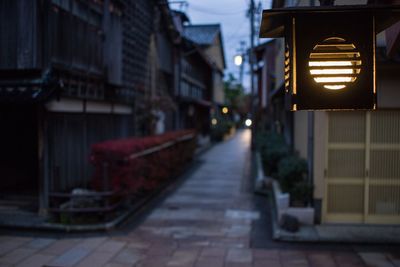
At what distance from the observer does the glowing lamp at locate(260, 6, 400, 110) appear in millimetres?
3770

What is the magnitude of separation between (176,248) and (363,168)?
4550mm

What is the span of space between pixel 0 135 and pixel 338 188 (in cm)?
965

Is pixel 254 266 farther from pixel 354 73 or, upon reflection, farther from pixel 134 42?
pixel 134 42

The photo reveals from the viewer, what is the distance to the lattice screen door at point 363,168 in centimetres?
963

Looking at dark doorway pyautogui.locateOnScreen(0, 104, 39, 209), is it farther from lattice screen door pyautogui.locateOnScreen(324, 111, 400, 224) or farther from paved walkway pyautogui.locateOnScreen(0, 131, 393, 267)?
lattice screen door pyautogui.locateOnScreen(324, 111, 400, 224)

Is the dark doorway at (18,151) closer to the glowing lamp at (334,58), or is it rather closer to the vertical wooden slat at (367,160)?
the vertical wooden slat at (367,160)

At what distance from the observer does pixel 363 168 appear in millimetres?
9711

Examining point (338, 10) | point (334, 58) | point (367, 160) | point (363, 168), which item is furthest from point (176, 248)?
point (338, 10)

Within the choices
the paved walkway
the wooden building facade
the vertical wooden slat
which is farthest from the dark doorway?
the vertical wooden slat

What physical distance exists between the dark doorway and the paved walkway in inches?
154

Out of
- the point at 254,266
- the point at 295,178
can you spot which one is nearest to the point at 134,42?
the point at 295,178

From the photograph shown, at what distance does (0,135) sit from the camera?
1286 cm

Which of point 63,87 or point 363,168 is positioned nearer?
point 363,168

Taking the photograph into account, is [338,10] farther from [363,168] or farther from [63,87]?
[63,87]
